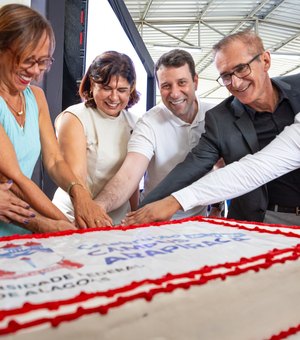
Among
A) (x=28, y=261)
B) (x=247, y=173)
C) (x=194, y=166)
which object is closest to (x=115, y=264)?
(x=28, y=261)

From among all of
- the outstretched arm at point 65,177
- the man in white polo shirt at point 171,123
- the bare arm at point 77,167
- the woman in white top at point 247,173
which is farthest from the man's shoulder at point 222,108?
the outstretched arm at point 65,177

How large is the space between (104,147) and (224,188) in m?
0.46

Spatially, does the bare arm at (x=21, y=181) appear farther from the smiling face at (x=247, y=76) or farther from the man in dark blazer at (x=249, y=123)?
the smiling face at (x=247, y=76)

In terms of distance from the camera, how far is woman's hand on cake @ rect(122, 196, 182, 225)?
3.54ft

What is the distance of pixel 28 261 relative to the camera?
0.51 meters

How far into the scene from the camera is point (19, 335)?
13.0 inches

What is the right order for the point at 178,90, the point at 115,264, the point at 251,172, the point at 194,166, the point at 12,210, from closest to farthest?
the point at 115,264 < the point at 12,210 < the point at 251,172 < the point at 194,166 < the point at 178,90

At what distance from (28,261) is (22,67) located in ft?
2.06

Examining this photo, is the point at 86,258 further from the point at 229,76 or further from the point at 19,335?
the point at 229,76

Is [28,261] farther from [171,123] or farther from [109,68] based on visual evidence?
[171,123]

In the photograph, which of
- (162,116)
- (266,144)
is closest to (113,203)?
(162,116)

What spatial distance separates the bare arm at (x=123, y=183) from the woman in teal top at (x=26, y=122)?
0.70 ft

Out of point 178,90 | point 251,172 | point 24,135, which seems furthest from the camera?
point 178,90

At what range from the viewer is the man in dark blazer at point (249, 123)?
55.7 inches
